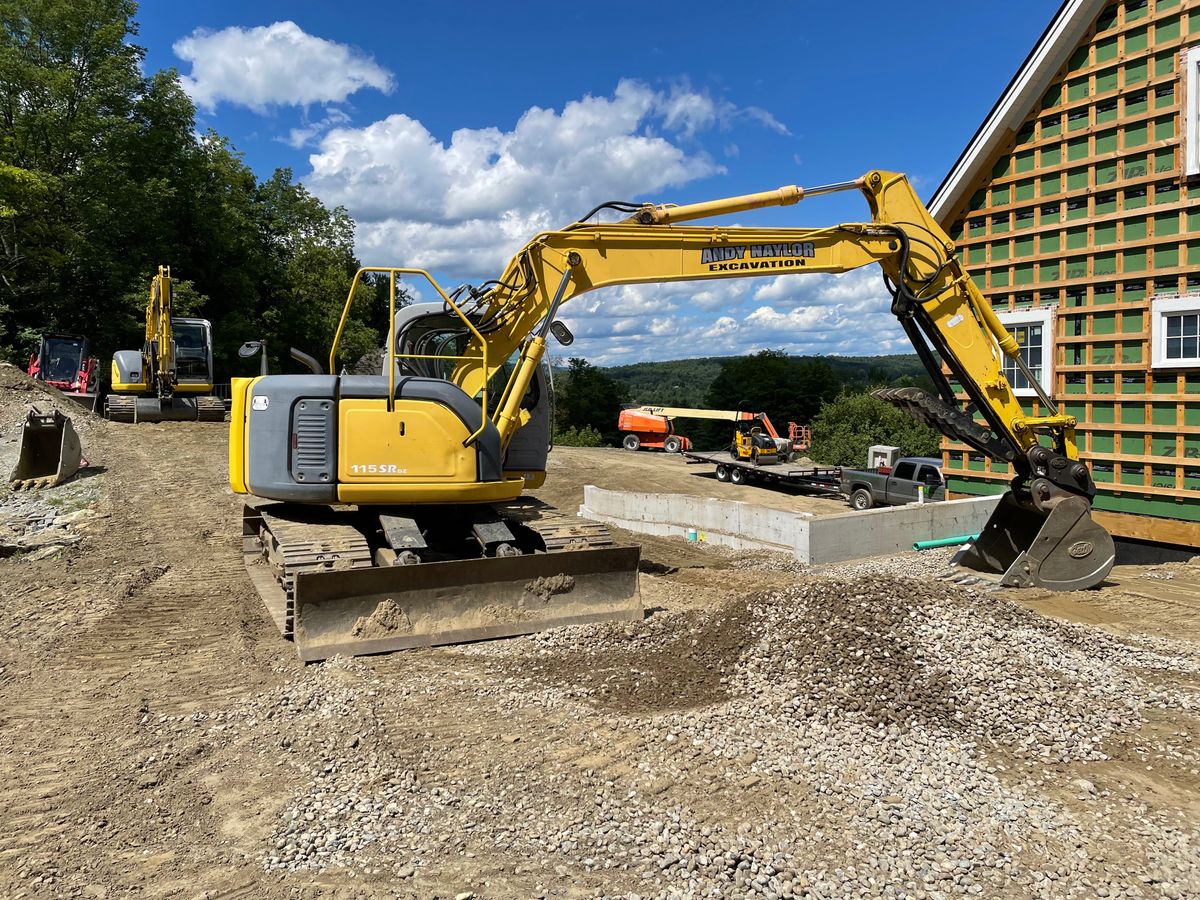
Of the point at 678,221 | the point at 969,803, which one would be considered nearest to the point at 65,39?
the point at 678,221

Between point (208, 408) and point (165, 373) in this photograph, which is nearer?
point (165, 373)

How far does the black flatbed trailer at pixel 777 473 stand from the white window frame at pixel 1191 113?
34.4 feet

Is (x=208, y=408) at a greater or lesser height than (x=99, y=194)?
lesser

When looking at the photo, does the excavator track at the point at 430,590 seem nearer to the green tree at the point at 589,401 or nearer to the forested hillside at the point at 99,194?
the forested hillside at the point at 99,194

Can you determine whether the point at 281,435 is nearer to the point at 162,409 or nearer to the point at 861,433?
the point at 162,409

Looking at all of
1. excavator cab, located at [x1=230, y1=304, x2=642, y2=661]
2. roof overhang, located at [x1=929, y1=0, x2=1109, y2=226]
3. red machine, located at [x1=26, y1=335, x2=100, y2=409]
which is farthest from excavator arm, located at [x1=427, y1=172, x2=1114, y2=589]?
red machine, located at [x1=26, y1=335, x2=100, y2=409]

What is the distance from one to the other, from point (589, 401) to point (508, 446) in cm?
5218

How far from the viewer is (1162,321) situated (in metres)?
10.0

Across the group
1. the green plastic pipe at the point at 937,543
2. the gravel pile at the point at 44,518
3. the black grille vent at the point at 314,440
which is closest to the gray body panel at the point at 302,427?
the black grille vent at the point at 314,440

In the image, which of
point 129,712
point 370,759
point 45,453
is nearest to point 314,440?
point 129,712

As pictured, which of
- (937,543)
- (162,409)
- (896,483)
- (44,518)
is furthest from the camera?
(162,409)

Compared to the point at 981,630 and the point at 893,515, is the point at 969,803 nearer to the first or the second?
the point at 981,630

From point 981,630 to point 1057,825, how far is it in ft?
7.60

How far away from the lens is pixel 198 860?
3.70 m
